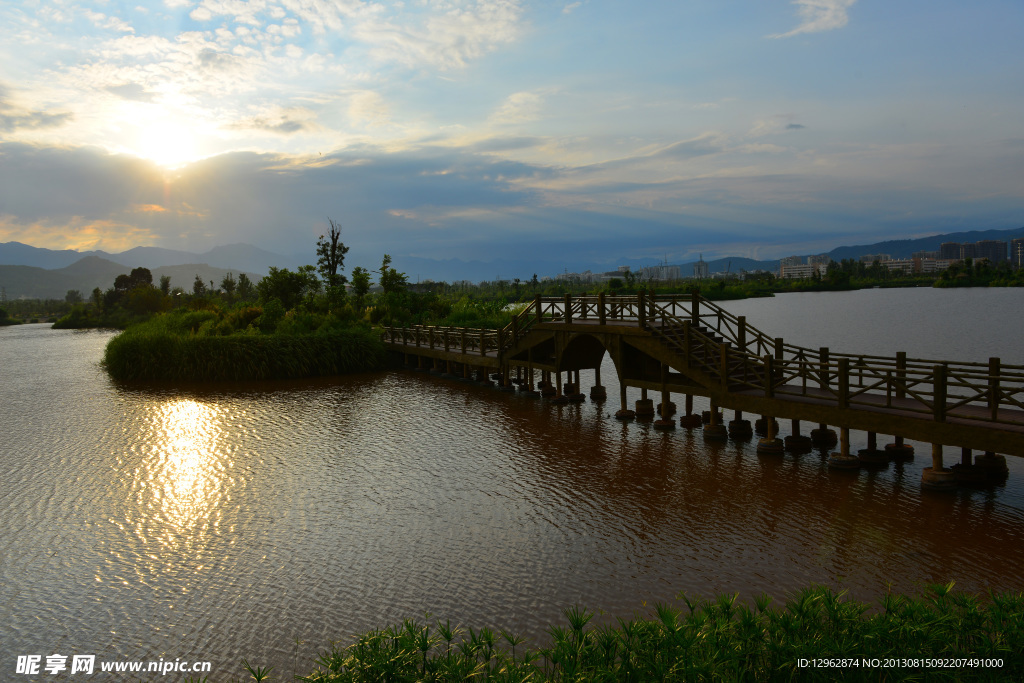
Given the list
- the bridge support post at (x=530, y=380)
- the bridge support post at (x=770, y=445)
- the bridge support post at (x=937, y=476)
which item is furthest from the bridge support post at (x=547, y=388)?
the bridge support post at (x=937, y=476)

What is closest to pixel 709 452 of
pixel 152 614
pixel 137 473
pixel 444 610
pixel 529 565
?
pixel 529 565

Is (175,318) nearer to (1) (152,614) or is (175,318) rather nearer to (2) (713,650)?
(1) (152,614)

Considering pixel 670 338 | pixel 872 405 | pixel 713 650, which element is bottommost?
pixel 713 650

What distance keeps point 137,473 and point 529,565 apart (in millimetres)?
12154

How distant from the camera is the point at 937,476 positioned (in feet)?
41.8

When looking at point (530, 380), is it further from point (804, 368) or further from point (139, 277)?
point (139, 277)

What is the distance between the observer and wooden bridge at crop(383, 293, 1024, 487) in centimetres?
1255

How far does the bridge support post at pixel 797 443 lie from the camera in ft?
52.7

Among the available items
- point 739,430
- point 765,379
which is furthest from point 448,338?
point 765,379

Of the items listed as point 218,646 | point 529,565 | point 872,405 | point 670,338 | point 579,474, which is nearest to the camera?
point 218,646

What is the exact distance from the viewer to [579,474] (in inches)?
601

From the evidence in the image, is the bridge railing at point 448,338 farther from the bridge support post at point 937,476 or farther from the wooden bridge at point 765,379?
the bridge support post at point 937,476

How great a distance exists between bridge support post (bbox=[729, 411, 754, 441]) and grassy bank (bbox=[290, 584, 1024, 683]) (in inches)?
406

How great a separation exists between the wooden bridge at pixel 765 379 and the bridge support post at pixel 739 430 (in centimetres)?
3
